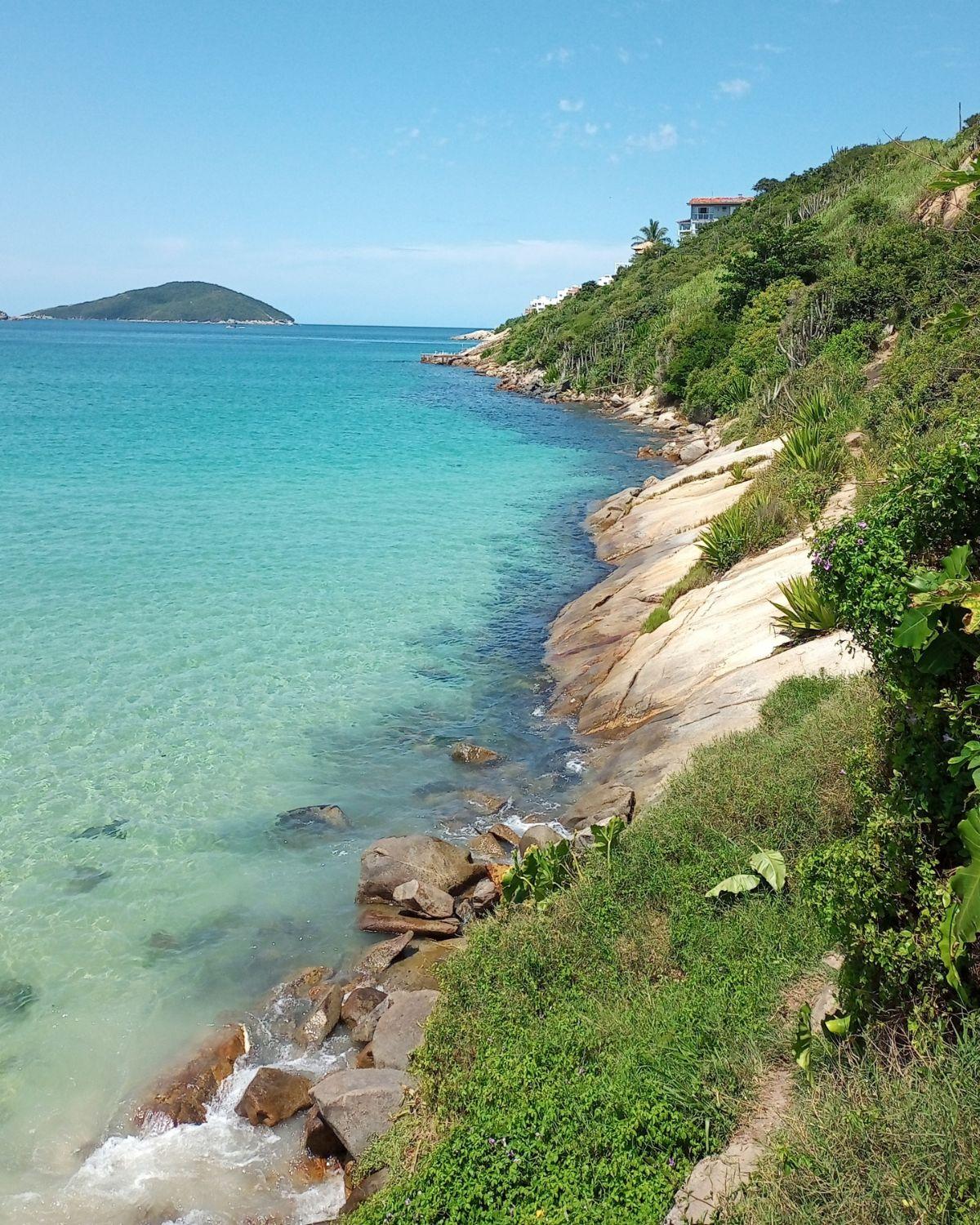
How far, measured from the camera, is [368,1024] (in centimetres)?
920

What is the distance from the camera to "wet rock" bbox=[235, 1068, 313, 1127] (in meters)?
8.31

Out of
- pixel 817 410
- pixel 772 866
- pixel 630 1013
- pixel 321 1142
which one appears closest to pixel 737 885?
pixel 772 866

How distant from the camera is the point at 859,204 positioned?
51906 mm

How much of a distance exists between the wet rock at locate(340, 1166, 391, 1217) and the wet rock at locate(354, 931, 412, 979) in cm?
301

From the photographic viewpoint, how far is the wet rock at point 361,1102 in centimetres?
746

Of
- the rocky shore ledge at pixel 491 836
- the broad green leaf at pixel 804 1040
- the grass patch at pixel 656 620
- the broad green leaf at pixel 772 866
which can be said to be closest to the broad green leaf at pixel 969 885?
the broad green leaf at pixel 804 1040

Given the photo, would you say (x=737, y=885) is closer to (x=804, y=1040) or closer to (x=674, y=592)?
(x=804, y=1040)

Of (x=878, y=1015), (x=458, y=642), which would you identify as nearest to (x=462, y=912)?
(x=878, y=1015)

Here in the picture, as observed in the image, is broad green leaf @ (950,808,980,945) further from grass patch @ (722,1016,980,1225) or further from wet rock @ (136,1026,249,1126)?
wet rock @ (136,1026,249,1126)

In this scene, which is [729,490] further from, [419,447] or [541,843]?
[419,447]

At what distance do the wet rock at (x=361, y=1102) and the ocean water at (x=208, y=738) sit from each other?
0.57m

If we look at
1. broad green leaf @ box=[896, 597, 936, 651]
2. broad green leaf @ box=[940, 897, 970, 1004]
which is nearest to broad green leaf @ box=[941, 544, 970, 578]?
broad green leaf @ box=[896, 597, 936, 651]

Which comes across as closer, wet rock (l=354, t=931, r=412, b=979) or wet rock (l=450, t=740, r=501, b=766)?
wet rock (l=354, t=931, r=412, b=979)

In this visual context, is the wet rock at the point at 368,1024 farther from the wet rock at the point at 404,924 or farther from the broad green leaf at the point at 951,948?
the broad green leaf at the point at 951,948
